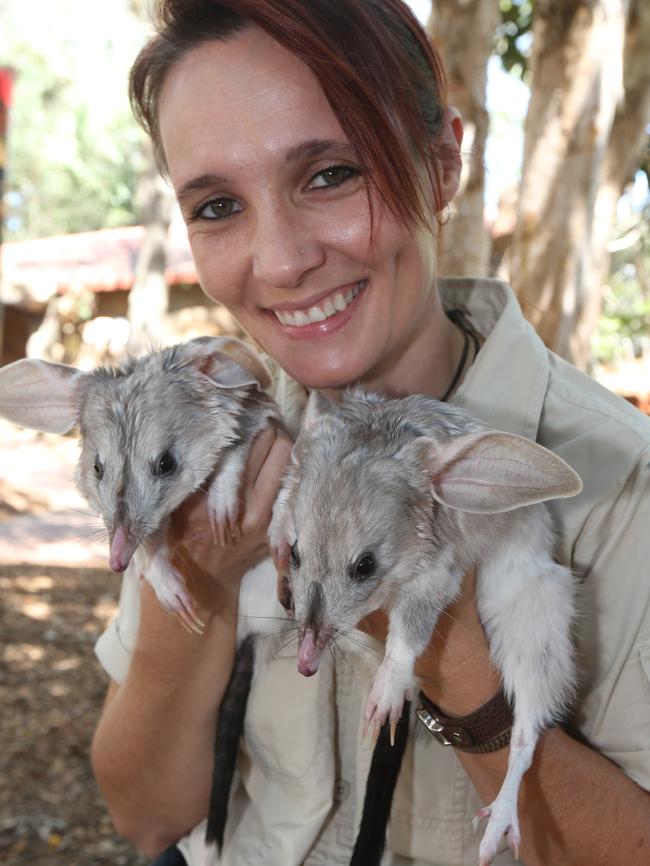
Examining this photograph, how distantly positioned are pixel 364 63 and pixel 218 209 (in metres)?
0.53

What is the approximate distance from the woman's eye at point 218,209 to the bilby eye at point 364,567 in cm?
102

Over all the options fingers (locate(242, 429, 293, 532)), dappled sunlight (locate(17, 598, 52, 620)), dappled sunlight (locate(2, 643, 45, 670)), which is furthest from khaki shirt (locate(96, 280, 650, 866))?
dappled sunlight (locate(17, 598, 52, 620))

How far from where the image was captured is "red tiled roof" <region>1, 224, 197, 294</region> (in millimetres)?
16973

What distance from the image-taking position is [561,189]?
5727 mm

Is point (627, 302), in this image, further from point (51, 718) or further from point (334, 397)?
point (334, 397)

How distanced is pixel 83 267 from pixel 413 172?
17.2 metres

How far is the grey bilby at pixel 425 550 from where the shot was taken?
6.09ft

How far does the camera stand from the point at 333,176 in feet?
7.37

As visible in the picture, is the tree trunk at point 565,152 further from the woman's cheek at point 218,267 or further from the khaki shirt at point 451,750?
the woman's cheek at point 218,267

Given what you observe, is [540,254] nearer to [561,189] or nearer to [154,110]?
[561,189]

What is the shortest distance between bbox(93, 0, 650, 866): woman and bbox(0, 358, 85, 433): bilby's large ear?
44cm

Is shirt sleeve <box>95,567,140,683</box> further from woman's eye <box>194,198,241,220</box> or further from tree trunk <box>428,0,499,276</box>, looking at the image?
tree trunk <box>428,0,499,276</box>

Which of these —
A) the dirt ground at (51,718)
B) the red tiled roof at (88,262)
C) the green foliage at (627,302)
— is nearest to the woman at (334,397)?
the dirt ground at (51,718)

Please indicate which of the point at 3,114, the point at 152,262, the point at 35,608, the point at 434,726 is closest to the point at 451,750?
the point at 434,726
